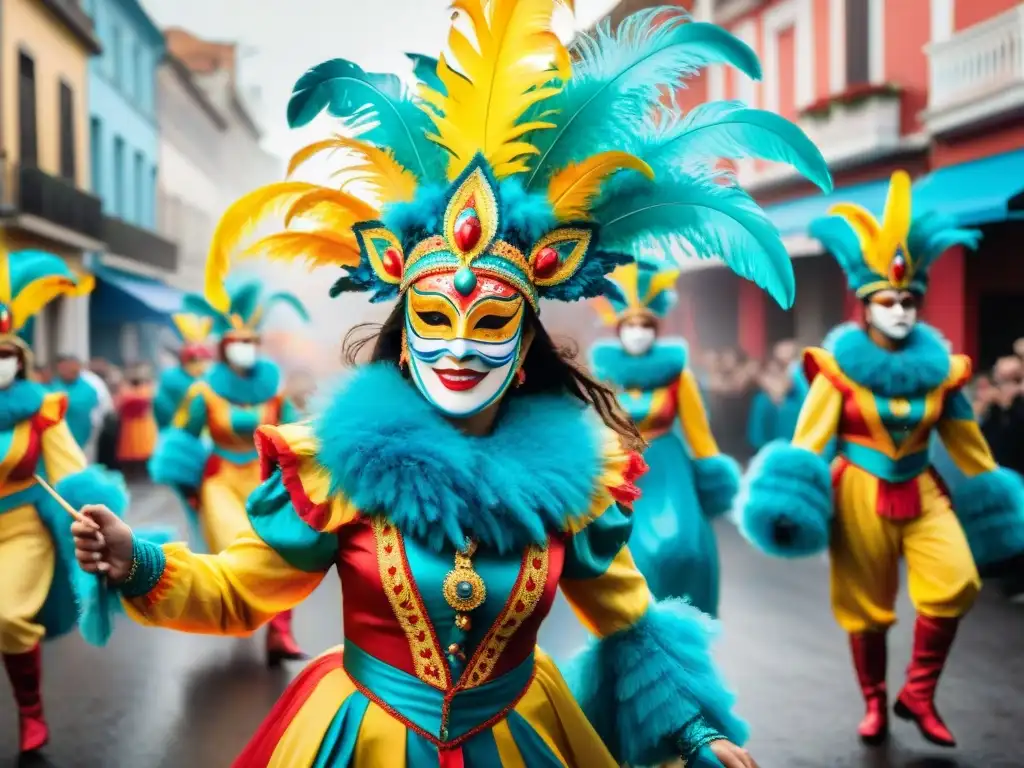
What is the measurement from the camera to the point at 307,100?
2646mm

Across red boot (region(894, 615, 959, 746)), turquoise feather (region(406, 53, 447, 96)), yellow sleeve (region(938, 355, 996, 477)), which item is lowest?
red boot (region(894, 615, 959, 746))

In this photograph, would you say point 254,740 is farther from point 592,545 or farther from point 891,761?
point 891,761

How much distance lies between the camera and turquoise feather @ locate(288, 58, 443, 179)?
2588mm

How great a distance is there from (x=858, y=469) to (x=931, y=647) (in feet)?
2.67

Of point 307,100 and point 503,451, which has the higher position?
point 307,100

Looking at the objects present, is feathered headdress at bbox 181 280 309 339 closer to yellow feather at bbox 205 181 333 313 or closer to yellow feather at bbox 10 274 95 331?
yellow feather at bbox 10 274 95 331

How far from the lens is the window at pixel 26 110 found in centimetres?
1742

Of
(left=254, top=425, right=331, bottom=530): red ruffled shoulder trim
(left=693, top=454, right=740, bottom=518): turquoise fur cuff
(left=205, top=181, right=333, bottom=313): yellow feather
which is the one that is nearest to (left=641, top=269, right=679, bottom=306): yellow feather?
(left=693, top=454, right=740, bottom=518): turquoise fur cuff

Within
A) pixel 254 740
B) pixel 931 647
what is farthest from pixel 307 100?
pixel 931 647

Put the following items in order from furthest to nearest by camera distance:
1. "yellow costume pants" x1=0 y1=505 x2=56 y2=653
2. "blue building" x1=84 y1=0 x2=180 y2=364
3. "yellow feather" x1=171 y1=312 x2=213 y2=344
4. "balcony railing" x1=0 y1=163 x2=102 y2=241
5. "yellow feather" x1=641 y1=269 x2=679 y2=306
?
"blue building" x1=84 y1=0 x2=180 y2=364, "balcony railing" x1=0 y1=163 x2=102 y2=241, "yellow feather" x1=171 y1=312 x2=213 y2=344, "yellow feather" x1=641 y1=269 x2=679 y2=306, "yellow costume pants" x1=0 y1=505 x2=56 y2=653

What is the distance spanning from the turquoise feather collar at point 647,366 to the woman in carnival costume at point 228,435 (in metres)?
1.92

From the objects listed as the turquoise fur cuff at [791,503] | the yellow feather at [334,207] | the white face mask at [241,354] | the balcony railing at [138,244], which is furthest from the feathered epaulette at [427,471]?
the balcony railing at [138,244]

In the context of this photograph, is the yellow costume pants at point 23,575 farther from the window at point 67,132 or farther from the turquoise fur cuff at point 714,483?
the window at point 67,132

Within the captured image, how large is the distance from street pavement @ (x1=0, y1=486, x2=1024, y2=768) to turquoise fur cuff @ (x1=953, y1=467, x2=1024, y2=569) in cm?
82
